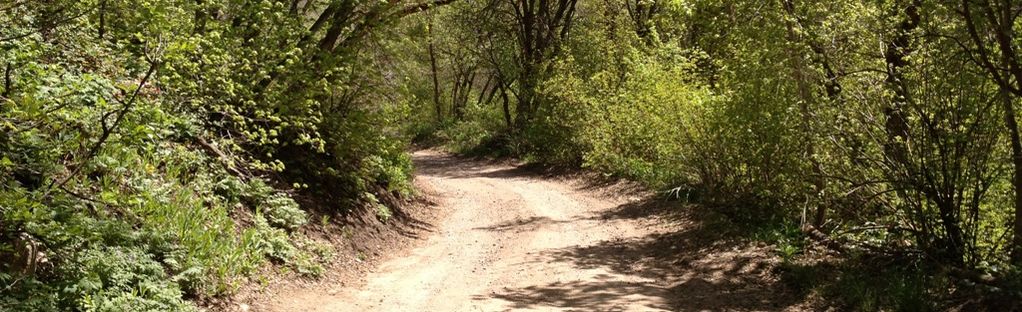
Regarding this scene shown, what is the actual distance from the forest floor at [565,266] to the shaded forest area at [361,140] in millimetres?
533

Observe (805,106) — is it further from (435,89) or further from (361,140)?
(435,89)

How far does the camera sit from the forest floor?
27.1 ft

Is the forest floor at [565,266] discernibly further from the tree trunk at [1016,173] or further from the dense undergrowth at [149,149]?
the tree trunk at [1016,173]

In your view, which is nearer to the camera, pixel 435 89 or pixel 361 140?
pixel 361 140

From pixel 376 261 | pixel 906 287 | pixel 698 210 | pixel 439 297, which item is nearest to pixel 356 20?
pixel 376 261

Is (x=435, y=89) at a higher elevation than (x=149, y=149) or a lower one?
higher

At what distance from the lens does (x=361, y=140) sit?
1236cm

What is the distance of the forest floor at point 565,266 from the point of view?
8.27 metres

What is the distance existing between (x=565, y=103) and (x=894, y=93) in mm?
16348

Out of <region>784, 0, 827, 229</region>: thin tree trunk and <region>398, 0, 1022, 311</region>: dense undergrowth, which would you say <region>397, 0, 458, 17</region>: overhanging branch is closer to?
<region>398, 0, 1022, 311</region>: dense undergrowth

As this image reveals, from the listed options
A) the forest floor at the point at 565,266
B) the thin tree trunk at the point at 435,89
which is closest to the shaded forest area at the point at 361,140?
the forest floor at the point at 565,266

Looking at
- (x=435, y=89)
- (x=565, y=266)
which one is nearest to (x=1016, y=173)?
(x=565, y=266)

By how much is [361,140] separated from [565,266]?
14.0ft

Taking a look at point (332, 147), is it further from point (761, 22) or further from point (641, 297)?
point (761, 22)
